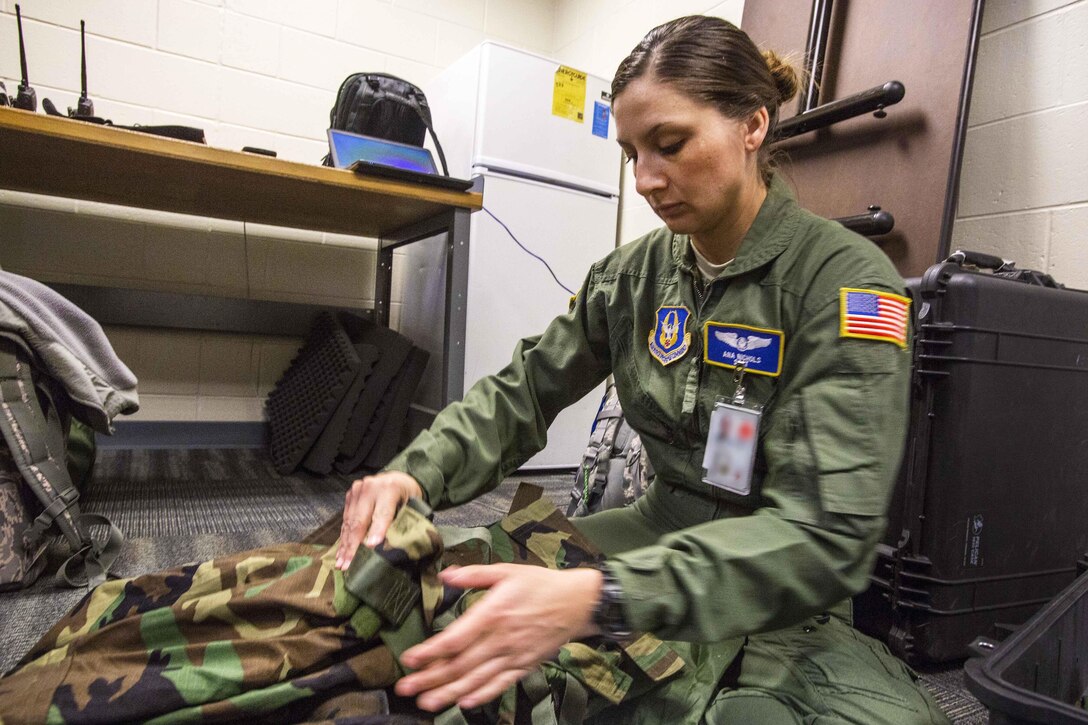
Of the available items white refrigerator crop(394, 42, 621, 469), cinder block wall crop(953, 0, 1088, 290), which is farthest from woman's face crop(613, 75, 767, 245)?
white refrigerator crop(394, 42, 621, 469)

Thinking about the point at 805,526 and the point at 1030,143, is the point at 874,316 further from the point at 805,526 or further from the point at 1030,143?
the point at 1030,143

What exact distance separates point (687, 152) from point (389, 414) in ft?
5.34

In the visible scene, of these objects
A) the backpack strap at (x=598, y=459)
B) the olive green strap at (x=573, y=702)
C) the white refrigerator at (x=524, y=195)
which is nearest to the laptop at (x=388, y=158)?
the white refrigerator at (x=524, y=195)

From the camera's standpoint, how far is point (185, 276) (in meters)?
2.47

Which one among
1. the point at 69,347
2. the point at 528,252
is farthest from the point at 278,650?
the point at 528,252

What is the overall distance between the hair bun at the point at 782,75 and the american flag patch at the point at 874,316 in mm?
349

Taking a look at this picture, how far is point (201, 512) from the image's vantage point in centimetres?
165

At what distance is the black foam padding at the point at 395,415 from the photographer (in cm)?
219

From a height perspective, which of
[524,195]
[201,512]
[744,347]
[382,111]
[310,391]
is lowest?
[201,512]

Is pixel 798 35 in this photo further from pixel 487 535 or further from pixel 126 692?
pixel 126 692

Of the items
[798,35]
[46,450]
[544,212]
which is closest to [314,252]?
[544,212]

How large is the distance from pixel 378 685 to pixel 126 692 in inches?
7.3

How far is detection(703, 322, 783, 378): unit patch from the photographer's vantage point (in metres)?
0.76

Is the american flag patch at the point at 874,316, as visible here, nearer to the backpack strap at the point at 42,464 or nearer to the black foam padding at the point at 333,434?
the backpack strap at the point at 42,464
